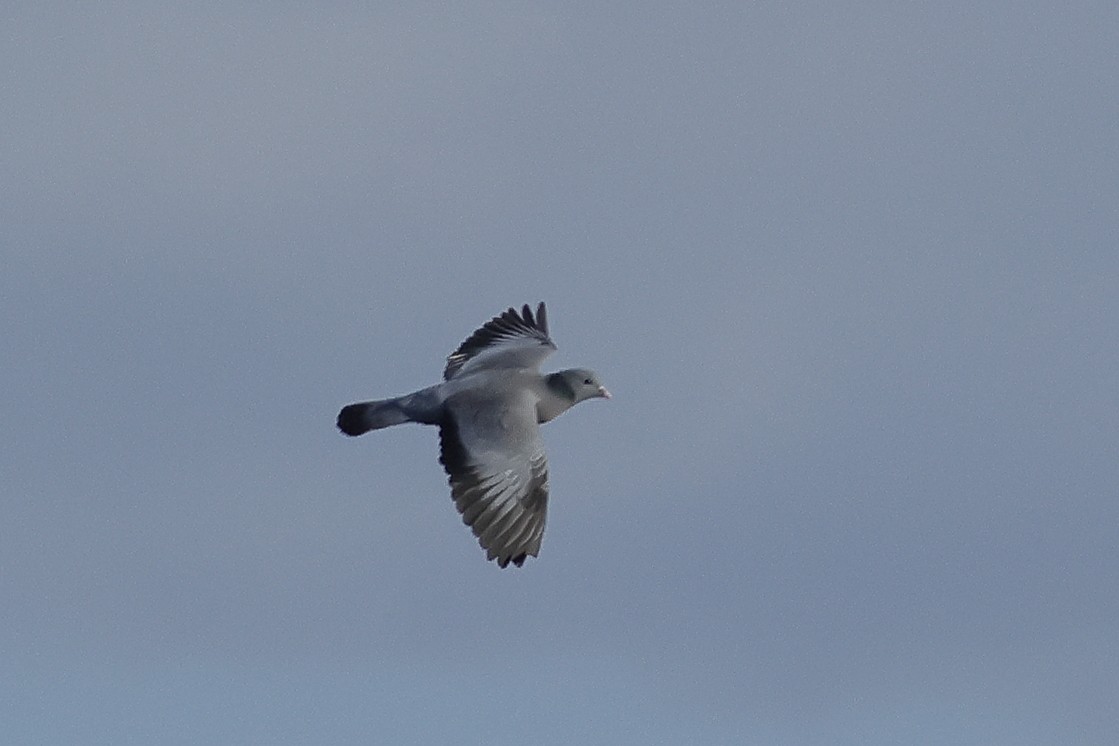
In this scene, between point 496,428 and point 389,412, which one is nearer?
point 496,428

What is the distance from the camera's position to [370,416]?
99.9ft

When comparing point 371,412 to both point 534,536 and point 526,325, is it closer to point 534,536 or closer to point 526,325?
point 534,536

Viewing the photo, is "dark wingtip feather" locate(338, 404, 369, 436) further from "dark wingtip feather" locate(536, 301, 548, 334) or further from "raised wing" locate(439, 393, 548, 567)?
"dark wingtip feather" locate(536, 301, 548, 334)

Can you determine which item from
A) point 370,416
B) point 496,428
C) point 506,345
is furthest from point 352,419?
point 506,345

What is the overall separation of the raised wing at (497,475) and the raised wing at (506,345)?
2.55m

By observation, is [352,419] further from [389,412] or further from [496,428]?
[496,428]

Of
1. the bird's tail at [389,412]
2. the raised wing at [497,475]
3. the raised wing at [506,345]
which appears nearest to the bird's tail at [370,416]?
the bird's tail at [389,412]

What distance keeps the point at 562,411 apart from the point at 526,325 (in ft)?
11.6

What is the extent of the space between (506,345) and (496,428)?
4487mm

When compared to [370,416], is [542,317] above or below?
above

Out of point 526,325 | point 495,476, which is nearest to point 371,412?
point 495,476

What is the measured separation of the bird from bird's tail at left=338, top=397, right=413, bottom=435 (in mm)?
12

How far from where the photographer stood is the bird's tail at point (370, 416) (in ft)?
99.7

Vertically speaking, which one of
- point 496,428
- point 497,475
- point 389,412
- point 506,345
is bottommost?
point 497,475
